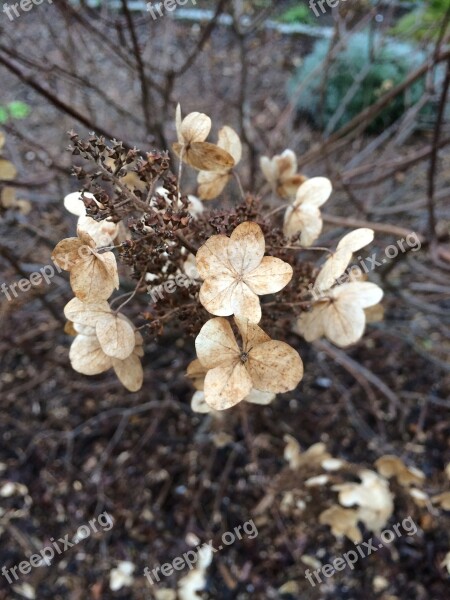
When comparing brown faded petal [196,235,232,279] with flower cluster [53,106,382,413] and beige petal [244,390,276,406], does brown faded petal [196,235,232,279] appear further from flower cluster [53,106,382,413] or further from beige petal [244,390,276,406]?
beige petal [244,390,276,406]

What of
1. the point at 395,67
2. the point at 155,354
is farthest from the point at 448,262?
the point at 395,67

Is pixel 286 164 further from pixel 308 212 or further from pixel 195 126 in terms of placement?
pixel 195 126

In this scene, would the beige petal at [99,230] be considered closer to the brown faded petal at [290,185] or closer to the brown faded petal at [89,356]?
the brown faded petal at [89,356]

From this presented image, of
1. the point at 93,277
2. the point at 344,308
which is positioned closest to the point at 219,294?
the point at 93,277

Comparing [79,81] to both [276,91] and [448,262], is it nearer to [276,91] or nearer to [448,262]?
[448,262]

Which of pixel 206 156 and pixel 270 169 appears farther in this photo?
pixel 270 169
